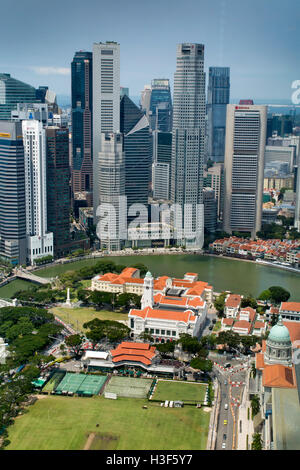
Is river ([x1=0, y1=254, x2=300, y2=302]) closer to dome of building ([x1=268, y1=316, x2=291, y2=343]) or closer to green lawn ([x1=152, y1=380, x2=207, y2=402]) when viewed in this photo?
dome of building ([x1=268, y1=316, x2=291, y2=343])

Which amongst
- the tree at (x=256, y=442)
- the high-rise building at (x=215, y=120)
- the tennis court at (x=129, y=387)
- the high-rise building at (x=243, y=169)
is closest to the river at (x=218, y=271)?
the high-rise building at (x=243, y=169)

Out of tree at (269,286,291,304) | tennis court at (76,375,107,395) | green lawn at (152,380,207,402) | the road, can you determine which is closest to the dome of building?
the road

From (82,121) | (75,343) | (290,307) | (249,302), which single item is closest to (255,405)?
(75,343)
